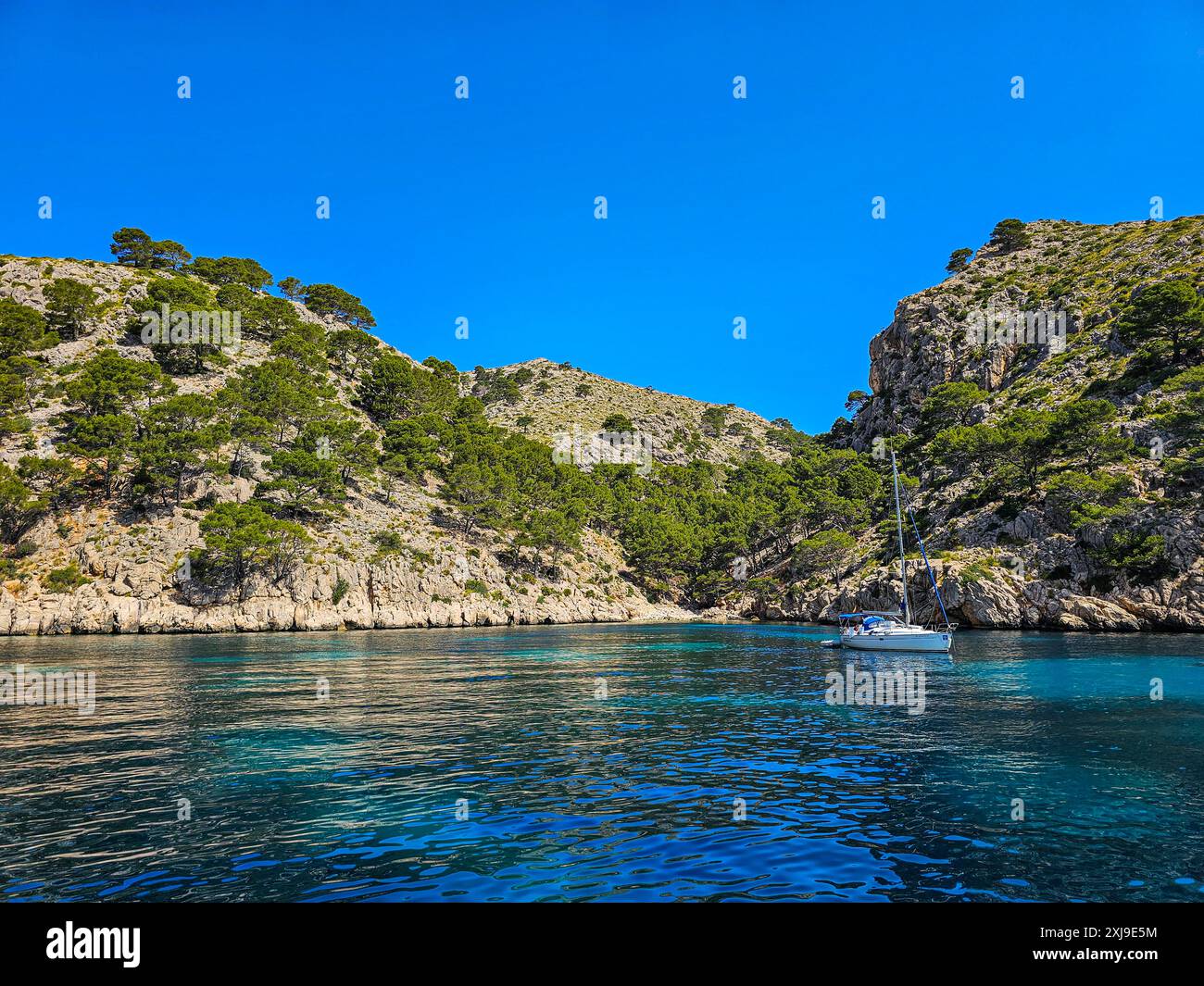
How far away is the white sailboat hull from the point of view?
2101 inches

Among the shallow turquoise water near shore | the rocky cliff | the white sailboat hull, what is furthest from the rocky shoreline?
the shallow turquoise water near shore

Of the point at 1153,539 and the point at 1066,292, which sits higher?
the point at 1066,292

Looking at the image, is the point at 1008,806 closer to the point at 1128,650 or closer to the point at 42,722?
the point at 42,722

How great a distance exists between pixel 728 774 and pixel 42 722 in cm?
2442

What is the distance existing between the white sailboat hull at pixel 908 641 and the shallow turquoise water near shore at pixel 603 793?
16.1 m

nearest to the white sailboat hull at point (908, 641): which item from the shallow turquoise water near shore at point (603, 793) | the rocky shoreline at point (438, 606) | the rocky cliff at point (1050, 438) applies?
the shallow turquoise water near shore at point (603, 793)

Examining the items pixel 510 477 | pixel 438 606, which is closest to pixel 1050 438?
pixel 510 477

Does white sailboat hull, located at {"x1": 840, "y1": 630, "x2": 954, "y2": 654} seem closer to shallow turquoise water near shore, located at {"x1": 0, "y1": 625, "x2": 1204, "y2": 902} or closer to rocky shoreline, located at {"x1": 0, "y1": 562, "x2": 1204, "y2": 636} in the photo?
shallow turquoise water near shore, located at {"x1": 0, "y1": 625, "x2": 1204, "y2": 902}

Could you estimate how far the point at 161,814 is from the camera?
15.2 metres

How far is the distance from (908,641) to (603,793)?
44.5 m

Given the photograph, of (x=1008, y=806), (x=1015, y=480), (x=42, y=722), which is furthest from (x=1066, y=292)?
(x=42, y=722)

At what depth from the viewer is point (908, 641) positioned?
54.8 meters

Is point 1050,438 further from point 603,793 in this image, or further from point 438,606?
point 603,793
